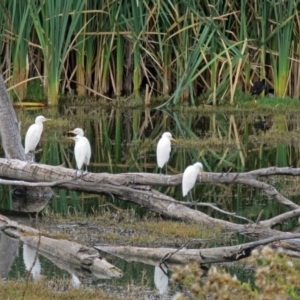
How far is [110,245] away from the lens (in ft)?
28.5

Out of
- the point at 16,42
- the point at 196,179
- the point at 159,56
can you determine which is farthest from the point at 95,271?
the point at 159,56

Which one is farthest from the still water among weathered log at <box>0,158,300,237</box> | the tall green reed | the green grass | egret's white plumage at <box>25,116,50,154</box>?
the tall green reed

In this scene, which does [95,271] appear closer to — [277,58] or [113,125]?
[113,125]

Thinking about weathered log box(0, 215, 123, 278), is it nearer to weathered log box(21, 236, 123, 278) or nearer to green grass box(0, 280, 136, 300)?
weathered log box(21, 236, 123, 278)

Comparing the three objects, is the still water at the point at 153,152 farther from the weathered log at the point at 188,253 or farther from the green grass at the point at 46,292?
the green grass at the point at 46,292

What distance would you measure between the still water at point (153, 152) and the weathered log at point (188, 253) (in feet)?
0.29

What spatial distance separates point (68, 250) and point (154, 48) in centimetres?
1242

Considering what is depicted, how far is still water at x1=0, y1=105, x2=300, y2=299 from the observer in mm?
8008

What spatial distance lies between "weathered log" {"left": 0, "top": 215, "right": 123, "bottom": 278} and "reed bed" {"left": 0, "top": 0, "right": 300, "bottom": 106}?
907 cm

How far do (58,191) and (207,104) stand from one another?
839cm

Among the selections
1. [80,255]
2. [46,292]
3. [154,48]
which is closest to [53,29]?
[154,48]

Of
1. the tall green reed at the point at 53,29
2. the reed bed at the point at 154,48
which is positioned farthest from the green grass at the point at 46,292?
the reed bed at the point at 154,48

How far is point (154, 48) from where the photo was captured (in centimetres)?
2016

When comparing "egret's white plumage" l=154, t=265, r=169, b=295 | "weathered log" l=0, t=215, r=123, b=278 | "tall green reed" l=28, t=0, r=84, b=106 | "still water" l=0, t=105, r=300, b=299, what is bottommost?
"still water" l=0, t=105, r=300, b=299
